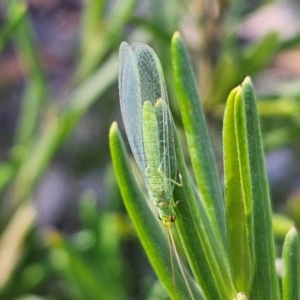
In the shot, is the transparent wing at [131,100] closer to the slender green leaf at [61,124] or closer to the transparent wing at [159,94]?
the transparent wing at [159,94]

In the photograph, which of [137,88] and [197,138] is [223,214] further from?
[137,88]

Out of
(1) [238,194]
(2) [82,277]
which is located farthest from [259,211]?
(2) [82,277]

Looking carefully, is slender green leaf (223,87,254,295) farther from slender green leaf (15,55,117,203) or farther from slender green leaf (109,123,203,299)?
slender green leaf (15,55,117,203)

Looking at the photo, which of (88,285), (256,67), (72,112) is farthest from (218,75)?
(88,285)

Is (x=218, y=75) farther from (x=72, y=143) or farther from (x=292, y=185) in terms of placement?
(x=72, y=143)

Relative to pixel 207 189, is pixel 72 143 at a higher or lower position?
higher
